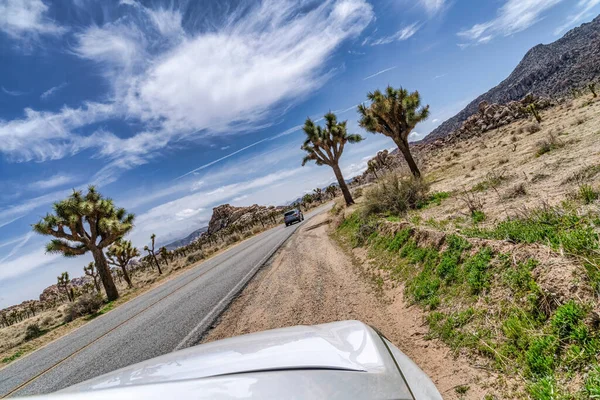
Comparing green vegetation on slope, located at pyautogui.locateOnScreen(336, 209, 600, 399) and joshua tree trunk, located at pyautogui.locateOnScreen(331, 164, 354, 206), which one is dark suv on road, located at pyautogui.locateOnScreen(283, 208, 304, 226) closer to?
joshua tree trunk, located at pyautogui.locateOnScreen(331, 164, 354, 206)

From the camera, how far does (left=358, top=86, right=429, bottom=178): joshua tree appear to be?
1927cm

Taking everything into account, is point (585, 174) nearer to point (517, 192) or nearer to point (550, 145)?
point (517, 192)

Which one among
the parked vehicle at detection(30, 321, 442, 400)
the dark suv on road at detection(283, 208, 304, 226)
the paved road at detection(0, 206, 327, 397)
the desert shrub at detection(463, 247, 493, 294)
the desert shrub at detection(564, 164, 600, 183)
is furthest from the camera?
the dark suv on road at detection(283, 208, 304, 226)

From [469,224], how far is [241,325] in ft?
16.1

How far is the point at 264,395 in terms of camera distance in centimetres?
127

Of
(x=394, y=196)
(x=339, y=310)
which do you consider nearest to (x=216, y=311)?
(x=339, y=310)

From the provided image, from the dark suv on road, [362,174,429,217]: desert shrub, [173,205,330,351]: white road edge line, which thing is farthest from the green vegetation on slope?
the dark suv on road

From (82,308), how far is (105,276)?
277cm

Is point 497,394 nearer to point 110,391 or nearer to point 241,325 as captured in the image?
point 110,391

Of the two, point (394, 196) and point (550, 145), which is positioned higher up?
point (394, 196)

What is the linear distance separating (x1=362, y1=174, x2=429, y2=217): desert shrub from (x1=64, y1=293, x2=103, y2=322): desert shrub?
46.7 ft

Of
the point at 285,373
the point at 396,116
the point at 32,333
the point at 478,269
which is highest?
the point at 396,116

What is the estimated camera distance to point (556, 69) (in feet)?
278

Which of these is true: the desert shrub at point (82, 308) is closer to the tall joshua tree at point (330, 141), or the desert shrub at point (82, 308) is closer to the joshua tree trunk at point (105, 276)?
the joshua tree trunk at point (105, 276)
